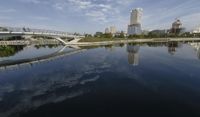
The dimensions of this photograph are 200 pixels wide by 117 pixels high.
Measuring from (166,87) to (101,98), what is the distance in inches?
331

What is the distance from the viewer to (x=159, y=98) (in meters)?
19.3

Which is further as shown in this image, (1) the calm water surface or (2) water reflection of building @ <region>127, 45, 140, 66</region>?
(2) water reflection of building @ <region>127, 45, 140, 66</region>

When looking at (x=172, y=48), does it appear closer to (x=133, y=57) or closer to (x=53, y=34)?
(x=133, y=57)

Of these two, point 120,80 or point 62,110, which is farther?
point 120,80

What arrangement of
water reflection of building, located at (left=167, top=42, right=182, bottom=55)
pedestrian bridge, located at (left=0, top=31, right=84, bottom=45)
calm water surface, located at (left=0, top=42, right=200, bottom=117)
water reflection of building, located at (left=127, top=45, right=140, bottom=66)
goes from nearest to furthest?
1. calm water surface, located at (left=0, top=42, right=200, bottom=117)
2. water reflection of building, located at (left=127, top=45, right=140, bottom=66)
3. water reflection of building, located at (left=167, top=42, right=182, bottom=55)
4. pedestrian bridge, located at (left=0, top=31, right=84, bottom=45)

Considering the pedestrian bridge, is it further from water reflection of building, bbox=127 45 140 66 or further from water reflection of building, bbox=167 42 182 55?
water reflection of building, bbox=167 42 182 55

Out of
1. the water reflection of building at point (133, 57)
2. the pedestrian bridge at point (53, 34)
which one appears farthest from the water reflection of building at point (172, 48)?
the pedestrian bridge at point (53, 34)

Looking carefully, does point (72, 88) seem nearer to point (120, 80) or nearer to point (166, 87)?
point (120, 80)

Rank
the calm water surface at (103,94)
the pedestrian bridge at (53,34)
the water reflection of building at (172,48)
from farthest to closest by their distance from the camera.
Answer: the pedestrian bridge at (53,34)
the water reflection of building at (172,48)
the calm water surface at (103,94)

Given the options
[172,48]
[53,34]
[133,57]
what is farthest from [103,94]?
[53,34]

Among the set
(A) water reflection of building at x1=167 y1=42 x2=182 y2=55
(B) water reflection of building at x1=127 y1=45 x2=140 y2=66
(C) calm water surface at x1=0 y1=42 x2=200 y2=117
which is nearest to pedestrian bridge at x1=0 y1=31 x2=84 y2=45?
(B) water reflection of building at x1=127 y1=45 x2=140 y2=66

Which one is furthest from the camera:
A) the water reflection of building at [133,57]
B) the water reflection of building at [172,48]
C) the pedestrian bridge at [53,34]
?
the pedestrian bridge at [53,34]

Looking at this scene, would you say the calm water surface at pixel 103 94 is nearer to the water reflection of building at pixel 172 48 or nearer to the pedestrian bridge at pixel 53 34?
the water reflection of building at pixel 172 48

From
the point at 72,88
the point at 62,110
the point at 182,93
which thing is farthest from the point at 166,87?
the point at 62,110
